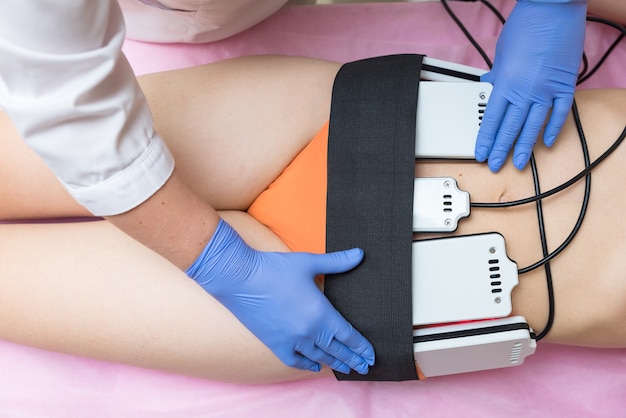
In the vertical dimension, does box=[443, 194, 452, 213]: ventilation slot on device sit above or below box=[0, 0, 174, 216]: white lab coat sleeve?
below

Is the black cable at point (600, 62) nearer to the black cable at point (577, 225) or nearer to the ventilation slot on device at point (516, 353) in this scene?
the black cable at point (577, 225)

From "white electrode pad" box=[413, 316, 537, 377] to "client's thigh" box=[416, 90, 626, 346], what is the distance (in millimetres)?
63

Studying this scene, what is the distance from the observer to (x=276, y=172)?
1.10 meters

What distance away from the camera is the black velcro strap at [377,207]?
3.12 ft

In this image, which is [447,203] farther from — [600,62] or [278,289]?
[600,62]

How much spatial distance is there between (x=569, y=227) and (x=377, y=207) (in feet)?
1.05

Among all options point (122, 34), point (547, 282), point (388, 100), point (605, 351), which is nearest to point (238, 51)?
point (388, 100)

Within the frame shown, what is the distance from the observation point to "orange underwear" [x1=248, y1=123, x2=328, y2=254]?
1.03 meters

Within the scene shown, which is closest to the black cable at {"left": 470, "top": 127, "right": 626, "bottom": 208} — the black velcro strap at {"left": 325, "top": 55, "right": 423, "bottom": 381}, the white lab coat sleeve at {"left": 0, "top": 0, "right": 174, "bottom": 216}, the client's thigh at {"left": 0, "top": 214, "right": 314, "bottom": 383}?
the black velcro strap at {"left": 325, "top": 55, "right": 423, "bottom": 381}

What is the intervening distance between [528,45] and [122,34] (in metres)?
0.66

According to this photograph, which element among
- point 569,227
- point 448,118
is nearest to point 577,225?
point 569,227

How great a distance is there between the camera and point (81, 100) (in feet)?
2.38

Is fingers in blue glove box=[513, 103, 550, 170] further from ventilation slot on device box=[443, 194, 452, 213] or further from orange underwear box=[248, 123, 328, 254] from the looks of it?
orange underwear box=[248, 123, 328, 254]

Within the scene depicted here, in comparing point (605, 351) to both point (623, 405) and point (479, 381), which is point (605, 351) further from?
point (479, 381)
